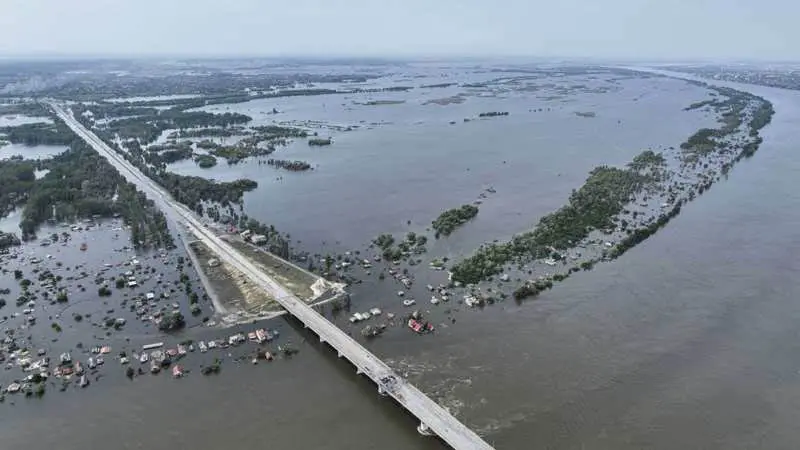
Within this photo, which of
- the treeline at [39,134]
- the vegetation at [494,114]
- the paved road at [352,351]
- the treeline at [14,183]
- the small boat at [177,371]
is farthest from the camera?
the vegetation at [494,114]

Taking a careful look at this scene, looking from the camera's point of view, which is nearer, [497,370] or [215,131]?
[497,370]

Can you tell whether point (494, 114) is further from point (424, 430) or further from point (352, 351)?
point (424, 430)

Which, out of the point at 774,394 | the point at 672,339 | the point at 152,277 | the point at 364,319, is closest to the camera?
the point at 774,394

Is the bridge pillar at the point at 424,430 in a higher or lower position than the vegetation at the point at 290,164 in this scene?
lower

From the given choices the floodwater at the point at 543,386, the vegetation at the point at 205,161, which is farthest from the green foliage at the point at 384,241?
the vegetation at the point at 205,161

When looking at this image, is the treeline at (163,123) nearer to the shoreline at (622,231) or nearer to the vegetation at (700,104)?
the shoreline at (622,231)

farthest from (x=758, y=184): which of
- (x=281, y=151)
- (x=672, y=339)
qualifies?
(x=281, y=151)

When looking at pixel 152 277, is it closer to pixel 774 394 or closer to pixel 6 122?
pixel 774 394

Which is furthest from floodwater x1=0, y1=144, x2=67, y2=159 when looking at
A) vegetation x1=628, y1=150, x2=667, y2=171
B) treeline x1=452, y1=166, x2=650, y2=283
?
vegetation x1=628, y1=150, x2=667, y2=171
